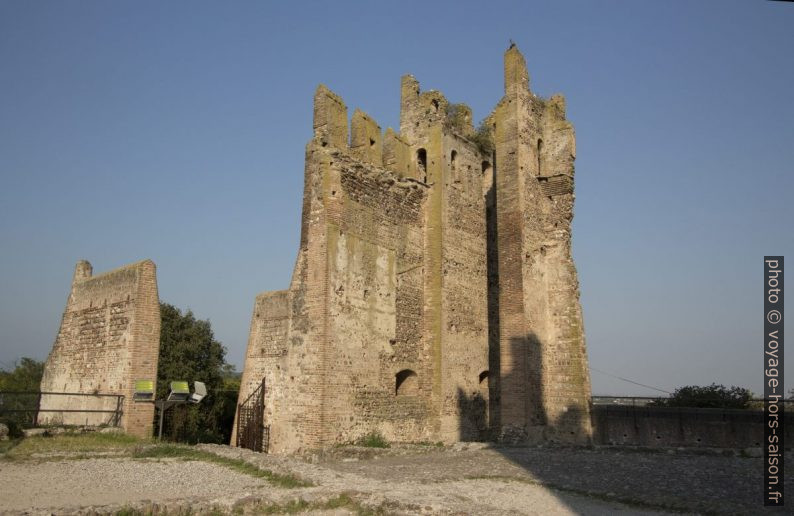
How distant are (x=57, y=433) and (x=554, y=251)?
1376 centimetres

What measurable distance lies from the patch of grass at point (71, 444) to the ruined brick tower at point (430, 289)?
3.32 metres

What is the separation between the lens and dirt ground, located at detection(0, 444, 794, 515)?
297 inches

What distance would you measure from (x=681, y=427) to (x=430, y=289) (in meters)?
7.46

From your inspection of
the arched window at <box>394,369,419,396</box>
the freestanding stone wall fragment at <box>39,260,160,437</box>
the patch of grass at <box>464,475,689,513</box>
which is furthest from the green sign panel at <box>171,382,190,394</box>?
the patch of grass at <box>464,475,689,513</box>

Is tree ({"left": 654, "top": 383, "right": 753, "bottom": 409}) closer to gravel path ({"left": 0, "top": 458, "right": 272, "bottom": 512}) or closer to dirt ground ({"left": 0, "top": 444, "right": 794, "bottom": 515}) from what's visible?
dirt ground ({"left": 0, "top": 444, "right": 794, "bottom": 515})

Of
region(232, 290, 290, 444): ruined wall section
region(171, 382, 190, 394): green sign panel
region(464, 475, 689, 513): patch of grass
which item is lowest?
region(464, 475, 689, 513): patch of grass

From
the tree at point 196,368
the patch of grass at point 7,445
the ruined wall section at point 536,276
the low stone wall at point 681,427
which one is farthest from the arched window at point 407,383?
the patch of grass at point 7,445

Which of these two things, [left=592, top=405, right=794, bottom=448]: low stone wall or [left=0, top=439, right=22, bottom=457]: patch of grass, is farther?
[left=592, top=405, right=794, bottom=448]: low stone wall

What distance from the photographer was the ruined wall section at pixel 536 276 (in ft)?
56.2

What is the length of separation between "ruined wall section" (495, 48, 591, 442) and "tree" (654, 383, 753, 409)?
19.4 feet

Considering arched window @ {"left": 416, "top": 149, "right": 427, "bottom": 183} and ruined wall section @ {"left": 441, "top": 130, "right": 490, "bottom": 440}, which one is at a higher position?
arched window @ {"left": 416, "top": 149, "right": 427, "bottom": 183}

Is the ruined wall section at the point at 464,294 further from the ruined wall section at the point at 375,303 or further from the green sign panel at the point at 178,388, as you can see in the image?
the green sign panel at the point at 178,388

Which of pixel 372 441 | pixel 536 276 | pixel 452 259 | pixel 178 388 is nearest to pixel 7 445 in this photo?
pixel 178 388

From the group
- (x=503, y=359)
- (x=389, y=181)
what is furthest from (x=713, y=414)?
(x=389, y=181)
